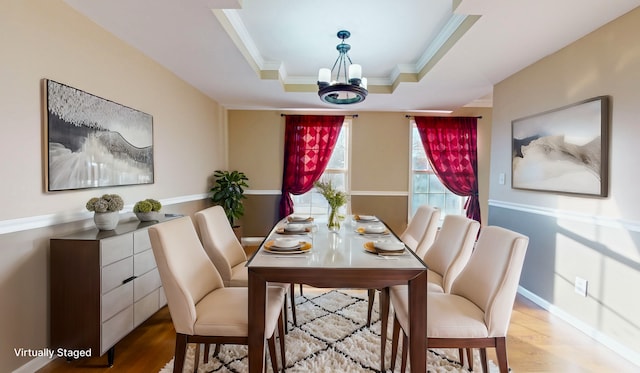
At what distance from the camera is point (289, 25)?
101 inches

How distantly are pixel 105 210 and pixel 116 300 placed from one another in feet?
2.00

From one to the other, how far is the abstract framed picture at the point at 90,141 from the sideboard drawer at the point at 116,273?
0.63 m

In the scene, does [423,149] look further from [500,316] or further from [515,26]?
[500,316]

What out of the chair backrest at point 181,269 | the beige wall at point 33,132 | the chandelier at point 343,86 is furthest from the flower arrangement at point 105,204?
the chandelier at point 343,86

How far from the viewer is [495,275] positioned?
1.47m

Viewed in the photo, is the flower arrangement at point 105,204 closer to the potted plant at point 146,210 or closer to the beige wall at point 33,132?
the beige wall at point 33,132

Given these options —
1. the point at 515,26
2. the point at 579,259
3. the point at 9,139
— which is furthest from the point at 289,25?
the point at 579,259

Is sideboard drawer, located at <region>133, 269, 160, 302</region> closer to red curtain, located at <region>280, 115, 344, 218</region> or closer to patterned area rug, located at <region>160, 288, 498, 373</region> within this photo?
patterned area rug, located at <region>160, 288, 498, 373</region>

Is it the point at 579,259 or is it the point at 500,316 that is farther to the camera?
the point at 579,259

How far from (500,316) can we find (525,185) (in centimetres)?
209

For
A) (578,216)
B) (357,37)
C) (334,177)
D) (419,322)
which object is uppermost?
(357,37)

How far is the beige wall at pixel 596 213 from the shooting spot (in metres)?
1.97

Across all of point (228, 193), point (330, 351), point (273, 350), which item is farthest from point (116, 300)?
point (228, 193)

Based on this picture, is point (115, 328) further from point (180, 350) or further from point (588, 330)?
point (588, 330)
